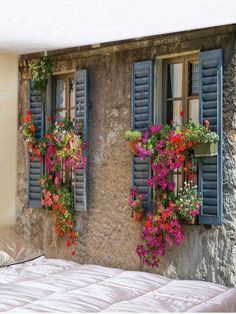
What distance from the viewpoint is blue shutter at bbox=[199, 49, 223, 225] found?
15.1 ft

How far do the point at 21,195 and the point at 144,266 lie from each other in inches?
72.0

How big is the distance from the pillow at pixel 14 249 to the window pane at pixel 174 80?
2198 mm

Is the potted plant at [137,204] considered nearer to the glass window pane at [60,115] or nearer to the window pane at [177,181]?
the window pane at [177,181]

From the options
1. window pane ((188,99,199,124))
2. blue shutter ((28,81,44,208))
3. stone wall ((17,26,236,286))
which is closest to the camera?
stone wall ((17,26,236,286))

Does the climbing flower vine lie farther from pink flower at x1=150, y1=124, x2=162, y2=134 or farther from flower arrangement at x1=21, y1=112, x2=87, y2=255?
flower arrangement at x1=21, y1=112, x2=87, y2=255

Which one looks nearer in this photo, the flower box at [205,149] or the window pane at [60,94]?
the flower box at [205,149]

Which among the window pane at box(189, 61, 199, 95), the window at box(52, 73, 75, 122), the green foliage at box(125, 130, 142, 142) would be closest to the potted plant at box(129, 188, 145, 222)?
the green foliage at box(125, 130, 142, 142)

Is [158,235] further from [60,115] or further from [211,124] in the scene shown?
[60,115]

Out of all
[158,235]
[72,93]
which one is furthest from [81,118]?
[158,235]

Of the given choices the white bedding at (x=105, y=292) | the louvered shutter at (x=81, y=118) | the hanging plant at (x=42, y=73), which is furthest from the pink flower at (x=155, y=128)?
the hanging plant at (x=42, y=73)

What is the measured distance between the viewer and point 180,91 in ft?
16.6

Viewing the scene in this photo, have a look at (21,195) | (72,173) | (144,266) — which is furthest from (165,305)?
(21,195)

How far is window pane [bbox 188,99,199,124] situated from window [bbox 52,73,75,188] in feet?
4.55

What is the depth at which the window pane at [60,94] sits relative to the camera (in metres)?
6.00
